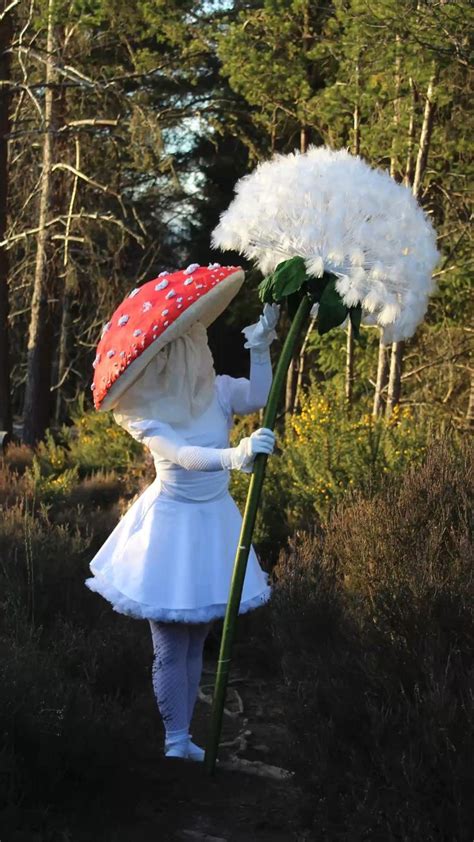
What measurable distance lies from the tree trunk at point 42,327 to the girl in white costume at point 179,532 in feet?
33.8

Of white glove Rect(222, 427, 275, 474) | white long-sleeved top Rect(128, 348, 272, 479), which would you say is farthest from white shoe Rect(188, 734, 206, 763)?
white glove Rect(222, 427, 275, 474)

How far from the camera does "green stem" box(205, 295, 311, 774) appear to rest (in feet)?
11.8

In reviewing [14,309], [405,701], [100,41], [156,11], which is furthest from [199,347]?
[14,309]

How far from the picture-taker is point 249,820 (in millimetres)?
3547

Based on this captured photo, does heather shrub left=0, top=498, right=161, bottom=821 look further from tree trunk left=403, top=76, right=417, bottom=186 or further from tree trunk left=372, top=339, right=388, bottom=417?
tree trunk left=403, top=76, right=417, bottom=186

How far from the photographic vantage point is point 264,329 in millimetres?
3762

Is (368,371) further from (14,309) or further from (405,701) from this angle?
(405,701)

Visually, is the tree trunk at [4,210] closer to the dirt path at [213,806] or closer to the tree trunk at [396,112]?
the tree trunk at [396,112]

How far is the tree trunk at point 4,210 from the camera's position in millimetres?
13086

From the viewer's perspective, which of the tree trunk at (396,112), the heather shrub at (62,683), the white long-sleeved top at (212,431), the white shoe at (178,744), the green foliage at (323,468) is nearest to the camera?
the heather shrub at (62,683)

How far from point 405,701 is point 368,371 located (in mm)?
10714

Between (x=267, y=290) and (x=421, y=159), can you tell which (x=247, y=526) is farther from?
(x=421, y=159)

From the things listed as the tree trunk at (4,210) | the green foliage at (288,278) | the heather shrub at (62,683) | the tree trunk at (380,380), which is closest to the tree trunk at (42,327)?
the tree trunk at (4,210)

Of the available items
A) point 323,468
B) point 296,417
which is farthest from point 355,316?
point 296,417
